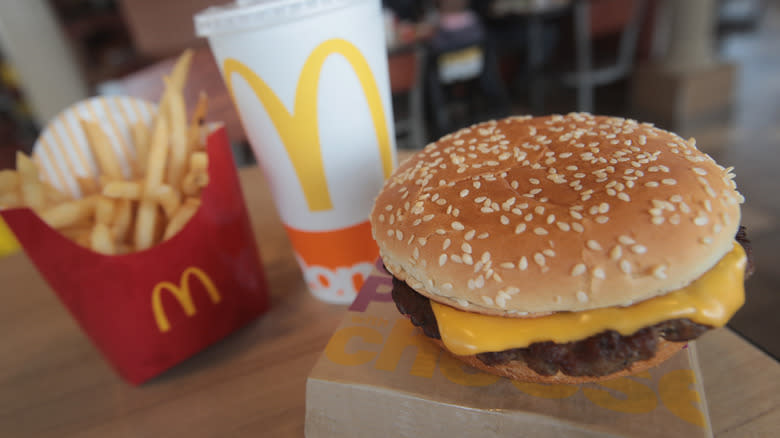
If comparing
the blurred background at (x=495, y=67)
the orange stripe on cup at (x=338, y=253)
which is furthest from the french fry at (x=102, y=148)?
the blurred background at (x=495, y=67)

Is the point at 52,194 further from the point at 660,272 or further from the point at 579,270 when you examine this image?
the point at 660,272

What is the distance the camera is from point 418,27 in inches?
235

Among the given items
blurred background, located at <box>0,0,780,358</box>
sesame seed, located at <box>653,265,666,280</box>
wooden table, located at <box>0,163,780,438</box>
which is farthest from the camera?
blurred background, located at <box>0,0,780,358</box>

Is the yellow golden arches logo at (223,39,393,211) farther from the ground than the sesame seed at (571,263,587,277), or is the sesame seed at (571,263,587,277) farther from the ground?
the yellow golden arches logo at (223,39,393,211)

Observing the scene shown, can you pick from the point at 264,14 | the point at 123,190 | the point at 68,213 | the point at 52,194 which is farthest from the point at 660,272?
the point at 52,194

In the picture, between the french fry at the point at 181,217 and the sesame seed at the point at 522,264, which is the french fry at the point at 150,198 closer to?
the french fry at the point at 181,217

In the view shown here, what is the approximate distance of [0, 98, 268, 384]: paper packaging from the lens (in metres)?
1.04

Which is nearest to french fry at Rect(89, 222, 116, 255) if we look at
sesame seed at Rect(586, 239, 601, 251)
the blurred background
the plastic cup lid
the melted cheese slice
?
the plastic cup lid

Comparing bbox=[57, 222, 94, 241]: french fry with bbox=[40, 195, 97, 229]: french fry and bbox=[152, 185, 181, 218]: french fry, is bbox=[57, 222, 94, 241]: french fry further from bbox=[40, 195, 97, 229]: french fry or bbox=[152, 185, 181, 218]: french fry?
bbox=[152, 185, 181, 218]: french fry

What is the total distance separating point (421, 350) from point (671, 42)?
19.6 ft

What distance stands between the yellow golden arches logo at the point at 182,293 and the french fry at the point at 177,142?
0.26m

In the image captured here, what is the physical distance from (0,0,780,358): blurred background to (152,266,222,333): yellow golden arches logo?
5.68 feet

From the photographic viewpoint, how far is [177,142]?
48.3 inches

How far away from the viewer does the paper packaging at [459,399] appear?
2.64 ft
